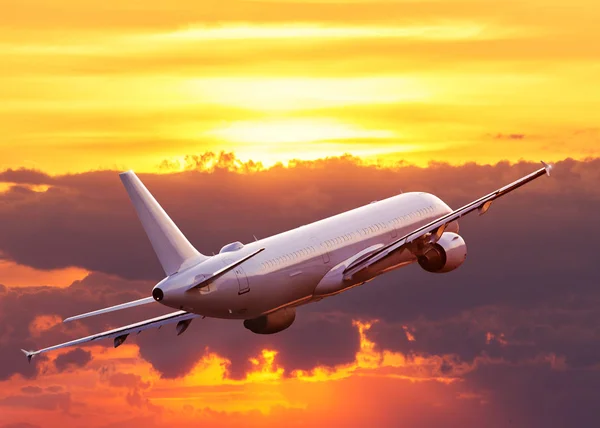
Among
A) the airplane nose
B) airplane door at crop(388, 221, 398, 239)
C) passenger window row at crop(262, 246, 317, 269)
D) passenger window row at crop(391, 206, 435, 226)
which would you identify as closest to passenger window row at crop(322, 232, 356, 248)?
passenger window row at crop(262, 246, 317, 269)

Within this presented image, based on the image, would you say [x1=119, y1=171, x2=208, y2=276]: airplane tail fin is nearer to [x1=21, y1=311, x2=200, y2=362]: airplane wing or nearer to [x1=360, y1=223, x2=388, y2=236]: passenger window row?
[x1=21, y1=311, x2=200, y2=362]: airplane wing

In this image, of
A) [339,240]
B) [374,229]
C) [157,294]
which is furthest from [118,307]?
[374,229]

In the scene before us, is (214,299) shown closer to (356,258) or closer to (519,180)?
(356,258)

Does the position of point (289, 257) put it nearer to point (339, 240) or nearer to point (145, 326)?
point (339, 240)

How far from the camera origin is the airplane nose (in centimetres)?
10088

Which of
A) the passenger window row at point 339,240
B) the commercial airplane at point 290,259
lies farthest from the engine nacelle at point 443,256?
the passenger window row at point 339,240

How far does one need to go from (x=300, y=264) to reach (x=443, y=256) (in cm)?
1242

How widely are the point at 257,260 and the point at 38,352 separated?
16226mm

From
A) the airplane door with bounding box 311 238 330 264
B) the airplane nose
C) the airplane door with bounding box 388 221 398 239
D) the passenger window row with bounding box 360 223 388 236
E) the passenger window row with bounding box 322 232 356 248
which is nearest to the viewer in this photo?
the airplane nose

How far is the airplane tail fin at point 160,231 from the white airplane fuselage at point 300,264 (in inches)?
37.3

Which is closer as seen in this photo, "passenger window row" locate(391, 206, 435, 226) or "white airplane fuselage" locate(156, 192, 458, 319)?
"white airplane fuselage" locate(156, 192, 458, 319)

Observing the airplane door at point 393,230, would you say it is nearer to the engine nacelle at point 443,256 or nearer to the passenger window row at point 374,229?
the passenger window row at point 374,229

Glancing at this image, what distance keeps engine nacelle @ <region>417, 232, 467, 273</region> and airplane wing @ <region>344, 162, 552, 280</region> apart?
87.3 inches

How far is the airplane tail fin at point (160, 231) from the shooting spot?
103 metres
